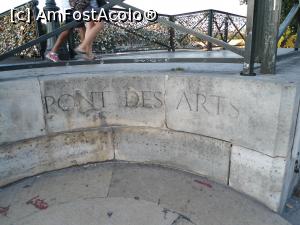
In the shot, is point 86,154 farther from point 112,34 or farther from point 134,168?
point 112,34

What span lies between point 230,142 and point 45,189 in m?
1.86

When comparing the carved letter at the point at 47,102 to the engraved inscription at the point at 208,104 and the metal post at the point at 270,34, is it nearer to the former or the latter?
the engraved inscription at the point at 208,104

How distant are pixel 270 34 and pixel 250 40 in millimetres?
178

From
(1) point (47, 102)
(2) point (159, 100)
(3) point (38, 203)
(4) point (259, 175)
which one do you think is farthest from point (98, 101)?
(4) point (259, 175)

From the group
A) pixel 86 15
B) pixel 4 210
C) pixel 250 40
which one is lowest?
pixel 4 210

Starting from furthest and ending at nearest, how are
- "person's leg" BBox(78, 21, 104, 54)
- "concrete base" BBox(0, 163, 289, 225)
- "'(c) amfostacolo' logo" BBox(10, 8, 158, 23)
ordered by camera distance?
"person's leg" BBox(78, 21, 104, 54) → "'(c) amfostacolo' logo" BBox(10, 8, 158, 23) → "concrete base" BBox(0, 163, 289, 225)

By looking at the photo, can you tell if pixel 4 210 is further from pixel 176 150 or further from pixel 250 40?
pixel 250 40

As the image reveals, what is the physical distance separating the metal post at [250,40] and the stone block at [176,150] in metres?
0.73

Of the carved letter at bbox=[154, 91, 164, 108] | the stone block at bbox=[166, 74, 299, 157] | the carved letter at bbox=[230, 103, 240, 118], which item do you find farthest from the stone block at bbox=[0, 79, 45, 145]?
the carved letter at bbox=[230, 103, 240, 118]

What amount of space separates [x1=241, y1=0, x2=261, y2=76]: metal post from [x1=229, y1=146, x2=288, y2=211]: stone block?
74 centimetres

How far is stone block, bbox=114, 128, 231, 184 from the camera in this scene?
2612 mm

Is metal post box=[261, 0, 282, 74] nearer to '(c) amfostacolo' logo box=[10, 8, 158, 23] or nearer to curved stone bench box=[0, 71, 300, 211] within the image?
curved stone bench box=[0, 71, 300, 211]

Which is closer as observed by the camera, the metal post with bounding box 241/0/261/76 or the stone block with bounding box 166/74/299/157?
the stone block with bounding box 166/74/299/157

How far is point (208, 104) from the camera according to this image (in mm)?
2518
